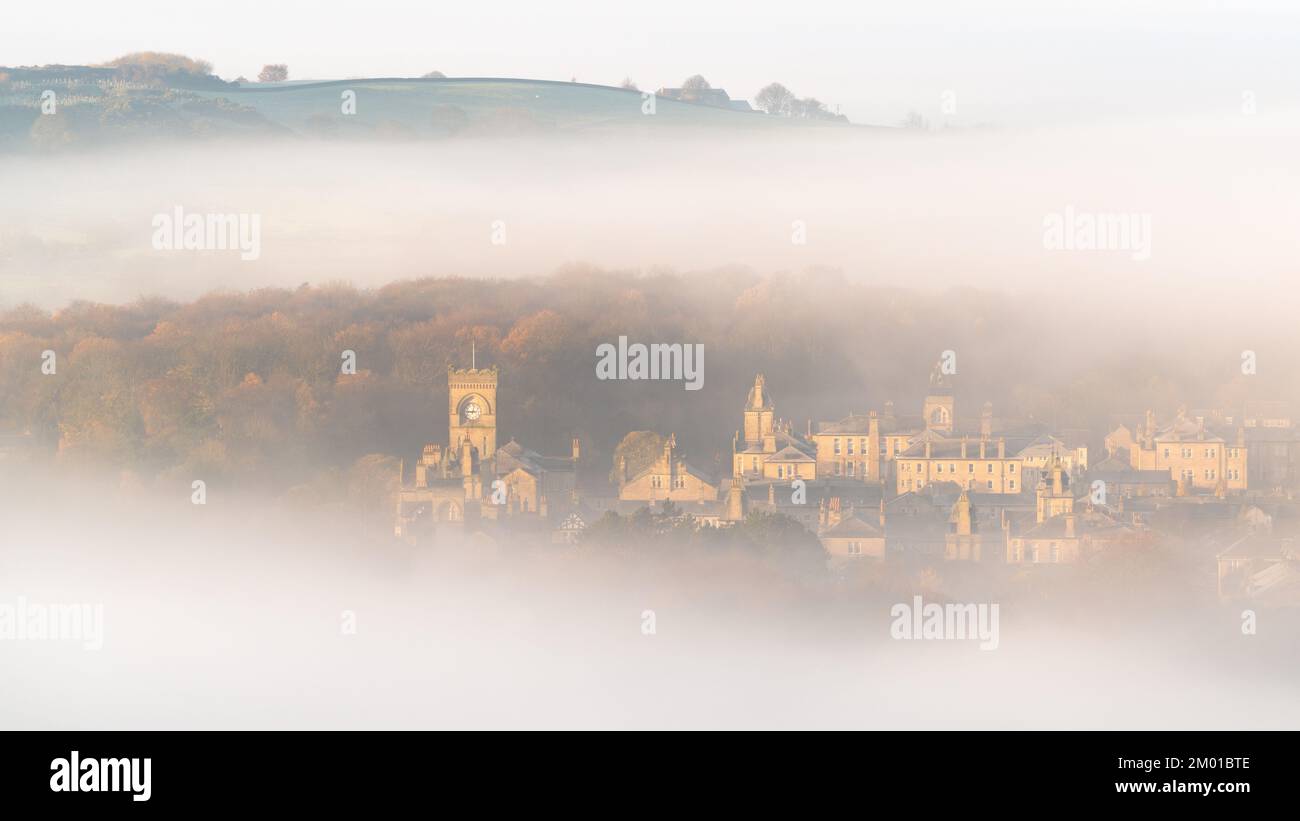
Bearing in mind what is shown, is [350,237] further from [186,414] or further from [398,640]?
[398,640]

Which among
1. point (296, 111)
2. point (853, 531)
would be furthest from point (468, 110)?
point (853, 531)

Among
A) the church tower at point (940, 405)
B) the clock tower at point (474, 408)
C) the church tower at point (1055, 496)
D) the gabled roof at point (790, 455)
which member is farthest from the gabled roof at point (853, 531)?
the clock tower at point (474, 408)

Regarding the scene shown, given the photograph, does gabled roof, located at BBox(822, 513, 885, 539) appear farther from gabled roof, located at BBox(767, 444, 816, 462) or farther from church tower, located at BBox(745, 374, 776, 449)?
church tower, located at BBox(745, 374, 776, 449)

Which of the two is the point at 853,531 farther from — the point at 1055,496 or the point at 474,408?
the point at 474,408

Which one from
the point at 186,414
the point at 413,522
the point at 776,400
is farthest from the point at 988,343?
the point at 186,414

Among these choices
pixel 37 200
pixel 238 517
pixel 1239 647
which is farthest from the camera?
pixel 37 200

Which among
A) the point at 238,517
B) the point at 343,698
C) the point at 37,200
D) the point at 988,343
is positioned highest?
the point at 37,200

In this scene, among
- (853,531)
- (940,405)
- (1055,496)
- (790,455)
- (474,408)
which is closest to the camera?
(853,531)
